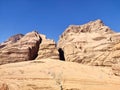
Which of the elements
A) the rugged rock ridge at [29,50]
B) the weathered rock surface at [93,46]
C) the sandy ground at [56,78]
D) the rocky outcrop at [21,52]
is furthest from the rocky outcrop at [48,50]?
the sandy ground at [56,78]

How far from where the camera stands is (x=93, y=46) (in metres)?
66.7

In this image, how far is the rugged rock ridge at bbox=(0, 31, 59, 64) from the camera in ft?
230

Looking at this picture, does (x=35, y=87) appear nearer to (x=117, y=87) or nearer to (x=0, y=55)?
(x=117, y=87)

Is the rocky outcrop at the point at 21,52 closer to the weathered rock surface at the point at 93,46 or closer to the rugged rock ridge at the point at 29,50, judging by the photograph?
the rugged rock ridge at the point at 29,50

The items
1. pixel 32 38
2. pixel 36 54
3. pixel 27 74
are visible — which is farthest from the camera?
pixel 32 38

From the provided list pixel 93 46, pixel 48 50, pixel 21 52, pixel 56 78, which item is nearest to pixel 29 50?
pixel 21 52

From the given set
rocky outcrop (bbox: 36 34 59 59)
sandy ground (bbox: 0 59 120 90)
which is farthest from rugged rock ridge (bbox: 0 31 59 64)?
sandy ground (bbox: 0 59 120 90)

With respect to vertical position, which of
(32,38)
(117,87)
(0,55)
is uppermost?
→ (32,38)

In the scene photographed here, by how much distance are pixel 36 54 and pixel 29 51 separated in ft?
13.7

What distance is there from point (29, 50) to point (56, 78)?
124 ft

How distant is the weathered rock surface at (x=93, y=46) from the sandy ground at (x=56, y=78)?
8.72m

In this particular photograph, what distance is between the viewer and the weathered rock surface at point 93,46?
57.5m

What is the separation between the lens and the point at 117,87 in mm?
35031

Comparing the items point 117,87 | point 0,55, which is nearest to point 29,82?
point 117,87
